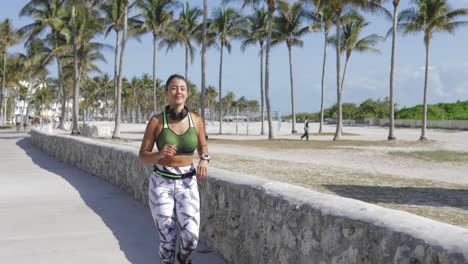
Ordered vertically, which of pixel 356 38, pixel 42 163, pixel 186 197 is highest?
pixel 356 38

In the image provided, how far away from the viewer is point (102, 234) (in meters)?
5.63

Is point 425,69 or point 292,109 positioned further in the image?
point 292,109

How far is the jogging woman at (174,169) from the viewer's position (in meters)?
3.44

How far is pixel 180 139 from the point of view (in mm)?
3430

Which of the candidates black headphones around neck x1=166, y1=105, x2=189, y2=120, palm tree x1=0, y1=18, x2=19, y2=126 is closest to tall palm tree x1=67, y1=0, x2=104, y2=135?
palm tree x1=0, y1=18, x2=19, y2=126

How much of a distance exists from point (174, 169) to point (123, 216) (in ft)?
11.2

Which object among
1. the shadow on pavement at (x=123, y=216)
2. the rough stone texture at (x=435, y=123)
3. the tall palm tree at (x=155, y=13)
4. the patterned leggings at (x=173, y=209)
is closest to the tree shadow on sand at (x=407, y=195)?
the shadow on pavement at (x=123, y=216)

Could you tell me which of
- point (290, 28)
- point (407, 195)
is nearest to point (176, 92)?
point (407, 195)

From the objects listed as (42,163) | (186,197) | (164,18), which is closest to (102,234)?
(186,197)

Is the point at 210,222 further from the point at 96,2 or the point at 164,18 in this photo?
the point at 164,18

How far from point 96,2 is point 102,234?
28835 mm

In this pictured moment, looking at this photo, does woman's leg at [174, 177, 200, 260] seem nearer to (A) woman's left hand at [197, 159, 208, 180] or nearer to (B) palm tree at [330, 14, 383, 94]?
(A) woman's left hand at [197, 159, 208, 180]

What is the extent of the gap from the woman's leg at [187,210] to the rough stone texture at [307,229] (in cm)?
57

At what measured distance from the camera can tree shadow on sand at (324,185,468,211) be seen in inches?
300
